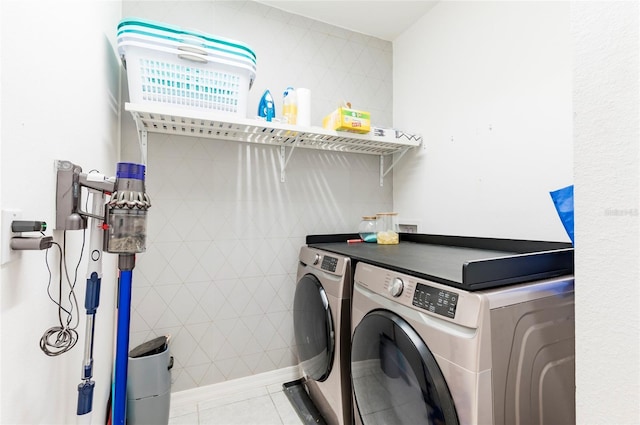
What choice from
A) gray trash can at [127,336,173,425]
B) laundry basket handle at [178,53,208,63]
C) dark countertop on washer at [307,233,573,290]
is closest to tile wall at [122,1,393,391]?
gray trash can at [127,336,173,425]

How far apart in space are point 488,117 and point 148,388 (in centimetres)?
227

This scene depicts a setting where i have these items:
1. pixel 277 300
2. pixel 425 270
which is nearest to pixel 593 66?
pixel 425 270

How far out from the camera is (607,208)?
0.50 meters

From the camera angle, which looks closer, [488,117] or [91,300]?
[91,300]

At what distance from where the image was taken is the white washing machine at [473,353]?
0.77 metres

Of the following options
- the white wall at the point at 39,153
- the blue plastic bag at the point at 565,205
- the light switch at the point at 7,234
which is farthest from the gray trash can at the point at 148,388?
the blue plastic bag at the point at 565,205

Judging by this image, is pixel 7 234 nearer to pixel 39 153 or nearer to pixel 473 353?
pixel 39 153

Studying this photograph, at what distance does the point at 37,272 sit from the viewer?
68cm

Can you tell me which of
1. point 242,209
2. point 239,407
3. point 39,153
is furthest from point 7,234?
point 239,407

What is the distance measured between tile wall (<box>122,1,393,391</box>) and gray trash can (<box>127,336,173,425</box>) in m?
0.25

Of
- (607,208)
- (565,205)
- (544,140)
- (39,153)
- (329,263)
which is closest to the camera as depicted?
(607,208)

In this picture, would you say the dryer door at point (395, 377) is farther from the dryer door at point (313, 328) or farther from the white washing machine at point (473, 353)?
the dryer door at point (313, 328)

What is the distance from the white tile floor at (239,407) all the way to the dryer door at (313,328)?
30 centimetres

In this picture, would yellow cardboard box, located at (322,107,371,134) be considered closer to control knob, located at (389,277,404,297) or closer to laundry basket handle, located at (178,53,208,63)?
laundry basket handle, located at (178,53,208,63)
